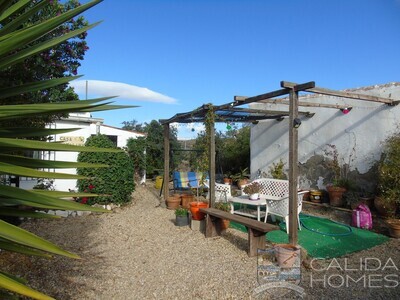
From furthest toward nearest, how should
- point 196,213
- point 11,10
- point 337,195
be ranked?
point 337,195 < point 196,213 < point 11,10

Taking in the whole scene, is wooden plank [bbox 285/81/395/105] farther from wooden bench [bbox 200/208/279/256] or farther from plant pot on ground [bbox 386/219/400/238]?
plant pot on ground [bbox 386/219/400/238]

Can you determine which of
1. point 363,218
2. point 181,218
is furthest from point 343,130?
point 181,218

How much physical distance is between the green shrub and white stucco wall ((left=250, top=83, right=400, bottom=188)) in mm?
4692

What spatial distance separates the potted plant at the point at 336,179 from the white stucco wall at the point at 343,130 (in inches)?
6.5

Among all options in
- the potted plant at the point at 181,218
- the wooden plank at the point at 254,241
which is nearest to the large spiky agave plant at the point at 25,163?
the wooden plank at the point at 254,241

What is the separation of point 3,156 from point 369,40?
8655 millimetres

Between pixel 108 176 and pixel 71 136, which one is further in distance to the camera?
pixel 71 136

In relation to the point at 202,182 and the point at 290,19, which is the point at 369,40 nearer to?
the point at 290,19

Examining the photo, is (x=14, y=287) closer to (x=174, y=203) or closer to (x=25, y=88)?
(x=25, y=88)

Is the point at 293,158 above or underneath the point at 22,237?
above

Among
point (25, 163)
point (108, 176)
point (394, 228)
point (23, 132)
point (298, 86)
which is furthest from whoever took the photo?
point (108, 176)

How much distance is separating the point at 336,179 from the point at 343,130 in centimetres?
130

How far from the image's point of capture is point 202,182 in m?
7.14

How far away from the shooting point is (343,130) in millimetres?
8164
